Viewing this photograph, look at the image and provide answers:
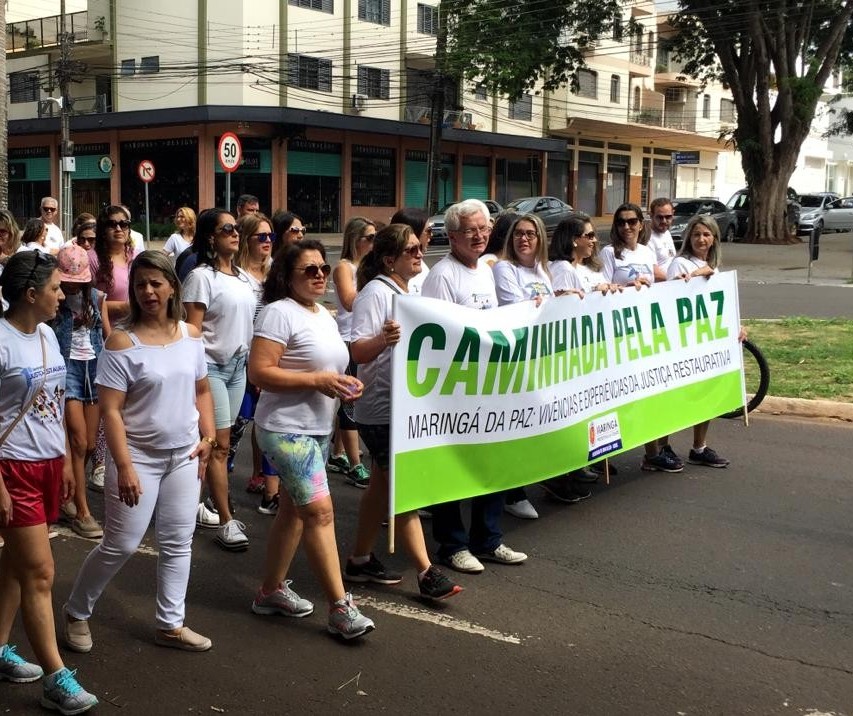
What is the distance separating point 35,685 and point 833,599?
349 cm

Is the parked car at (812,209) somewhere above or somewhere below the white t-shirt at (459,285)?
above

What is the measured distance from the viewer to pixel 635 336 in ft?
21.5

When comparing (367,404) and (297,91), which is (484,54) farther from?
(367,404)

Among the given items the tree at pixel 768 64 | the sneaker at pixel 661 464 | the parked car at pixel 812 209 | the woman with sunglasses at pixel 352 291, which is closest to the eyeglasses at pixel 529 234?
the woman with sunglasses at pixel 352 291

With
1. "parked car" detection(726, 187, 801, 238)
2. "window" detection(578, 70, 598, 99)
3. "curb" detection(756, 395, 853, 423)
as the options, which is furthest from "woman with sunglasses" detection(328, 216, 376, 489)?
"window" detection(578, 70, 598, 99)

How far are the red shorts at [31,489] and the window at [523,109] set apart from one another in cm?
4618

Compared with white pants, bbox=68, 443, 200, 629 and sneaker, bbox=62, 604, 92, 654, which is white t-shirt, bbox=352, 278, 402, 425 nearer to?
white pants, bbox=68, 443, 200, 629

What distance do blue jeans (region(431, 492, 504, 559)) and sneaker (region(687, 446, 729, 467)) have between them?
2402 millimetres

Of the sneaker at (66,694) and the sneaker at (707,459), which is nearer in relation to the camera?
the sneaker at (66,694)

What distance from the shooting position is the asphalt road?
12.7ft

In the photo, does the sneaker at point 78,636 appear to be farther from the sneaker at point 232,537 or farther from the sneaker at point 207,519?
the sneaker at point 207,519

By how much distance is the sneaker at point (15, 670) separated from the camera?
3971 millimetres

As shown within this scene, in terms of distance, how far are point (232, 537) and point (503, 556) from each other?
1.48m

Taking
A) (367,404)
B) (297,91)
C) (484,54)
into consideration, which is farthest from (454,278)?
(297,91)
